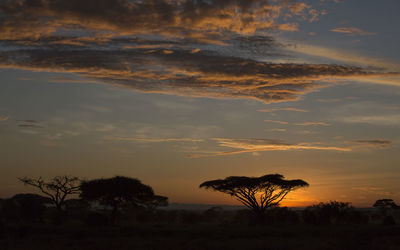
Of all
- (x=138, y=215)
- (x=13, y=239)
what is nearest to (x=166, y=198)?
(x=138, y=215)

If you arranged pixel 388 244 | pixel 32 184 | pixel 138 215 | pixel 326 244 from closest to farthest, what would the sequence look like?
pixel 326 244 < pixel 388 244 < pixel 32 184 < pixel 138 215

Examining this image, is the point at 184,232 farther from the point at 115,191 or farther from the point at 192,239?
the point at 115,191

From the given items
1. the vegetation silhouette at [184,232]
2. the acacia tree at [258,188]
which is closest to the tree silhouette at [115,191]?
the vegetation silhouette at [184,232]

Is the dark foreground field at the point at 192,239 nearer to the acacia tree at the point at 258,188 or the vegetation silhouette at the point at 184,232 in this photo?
the vegetation silhouette at the point at 184,232

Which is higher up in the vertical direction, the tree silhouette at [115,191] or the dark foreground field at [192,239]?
the tree silhouette at [115,191]

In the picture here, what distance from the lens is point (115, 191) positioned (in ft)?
200

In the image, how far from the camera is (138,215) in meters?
91.6

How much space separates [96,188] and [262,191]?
83.2 feet

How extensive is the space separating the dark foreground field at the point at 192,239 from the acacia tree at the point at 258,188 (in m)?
20.8

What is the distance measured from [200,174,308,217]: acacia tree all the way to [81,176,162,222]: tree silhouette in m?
11.9

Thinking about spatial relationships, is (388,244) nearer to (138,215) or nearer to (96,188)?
(96,188)

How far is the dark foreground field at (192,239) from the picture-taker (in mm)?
34312

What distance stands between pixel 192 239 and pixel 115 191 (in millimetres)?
24401

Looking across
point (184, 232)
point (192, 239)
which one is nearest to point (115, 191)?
point (184, 232)
